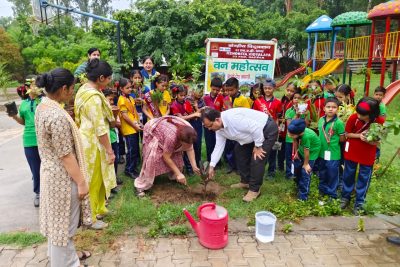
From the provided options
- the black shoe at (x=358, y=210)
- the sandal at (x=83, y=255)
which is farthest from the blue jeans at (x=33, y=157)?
the black shoe at (x=358, y=210)

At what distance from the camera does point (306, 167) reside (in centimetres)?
398

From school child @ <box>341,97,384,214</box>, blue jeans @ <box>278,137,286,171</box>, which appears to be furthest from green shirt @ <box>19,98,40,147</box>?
school child @ <box>341,97,384,214</box>

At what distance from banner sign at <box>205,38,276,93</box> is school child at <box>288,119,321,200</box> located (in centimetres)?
271

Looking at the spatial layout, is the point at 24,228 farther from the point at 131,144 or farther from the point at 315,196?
the point at 315,196

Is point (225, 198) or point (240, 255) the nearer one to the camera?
point (240, 255)

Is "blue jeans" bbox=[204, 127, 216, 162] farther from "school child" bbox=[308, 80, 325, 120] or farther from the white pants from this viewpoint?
the white pants

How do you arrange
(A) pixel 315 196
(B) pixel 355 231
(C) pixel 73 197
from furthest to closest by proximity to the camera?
(A) pixel 315 196 → (B) pixel 355 231 → (C) pixel 73 197

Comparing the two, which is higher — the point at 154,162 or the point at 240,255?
the point at 154,162

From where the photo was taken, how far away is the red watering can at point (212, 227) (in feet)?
10.4

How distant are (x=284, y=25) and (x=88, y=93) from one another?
69.3ft

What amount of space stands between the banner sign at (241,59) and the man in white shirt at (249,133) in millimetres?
Answer: 2497

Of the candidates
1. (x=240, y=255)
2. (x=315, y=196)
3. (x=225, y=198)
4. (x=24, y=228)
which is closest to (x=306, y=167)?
(x=315, y=196)

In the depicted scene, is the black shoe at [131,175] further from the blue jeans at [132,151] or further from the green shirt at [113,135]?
the green shirt at [113,135]

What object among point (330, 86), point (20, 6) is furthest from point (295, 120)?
point (20, 6)
